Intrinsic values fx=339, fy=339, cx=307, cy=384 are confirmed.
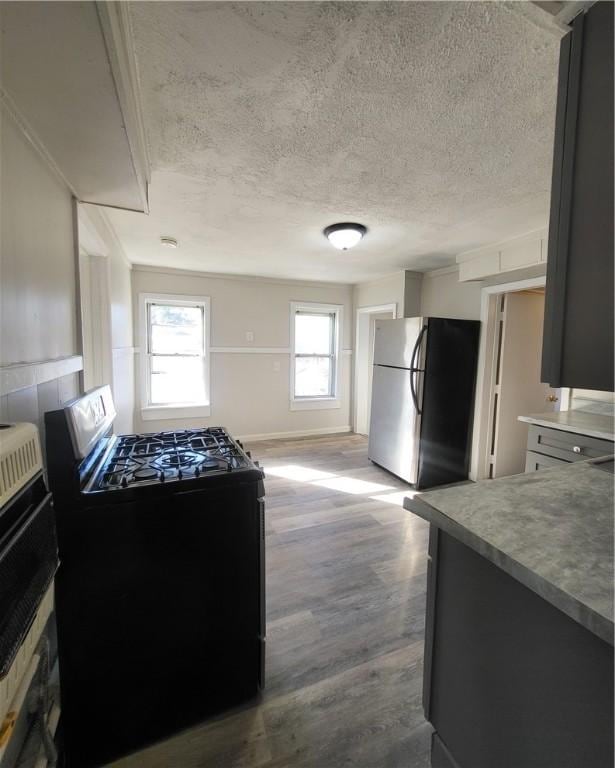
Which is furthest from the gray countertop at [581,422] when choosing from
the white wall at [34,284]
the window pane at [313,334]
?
the window pane at [313,334]

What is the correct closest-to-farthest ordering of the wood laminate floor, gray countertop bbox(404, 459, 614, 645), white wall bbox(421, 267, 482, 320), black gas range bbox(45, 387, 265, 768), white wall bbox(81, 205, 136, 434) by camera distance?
gray countertop bbox(404, 459, 614, 645) < black gas range bbox(45, 387, 265, 768) < the wood laminate floor < white wall bbox(81, 205, 136, 434) < white wall bbox(421, 267, 482, 320)

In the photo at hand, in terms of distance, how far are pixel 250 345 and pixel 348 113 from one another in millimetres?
3554

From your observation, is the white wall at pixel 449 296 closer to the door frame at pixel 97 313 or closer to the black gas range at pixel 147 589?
the black gas range at pixel 147 589

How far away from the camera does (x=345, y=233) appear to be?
2.58m

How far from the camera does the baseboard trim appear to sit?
16.0 ft

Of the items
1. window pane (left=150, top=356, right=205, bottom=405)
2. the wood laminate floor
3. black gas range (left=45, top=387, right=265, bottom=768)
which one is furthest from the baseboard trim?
black gas range (left=45, top=387, right=265, bottom=768)

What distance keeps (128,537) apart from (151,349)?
3593 mm

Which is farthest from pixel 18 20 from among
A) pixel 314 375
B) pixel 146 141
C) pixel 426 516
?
pixel 314 375

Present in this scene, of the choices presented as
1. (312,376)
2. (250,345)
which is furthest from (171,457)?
(312,376)

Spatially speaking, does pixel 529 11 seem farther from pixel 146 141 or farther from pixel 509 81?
pixel 146 141

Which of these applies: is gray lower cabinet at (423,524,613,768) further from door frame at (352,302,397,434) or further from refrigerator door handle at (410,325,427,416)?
A: door frame at (352,302,397,434)

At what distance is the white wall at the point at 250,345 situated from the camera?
176 inches

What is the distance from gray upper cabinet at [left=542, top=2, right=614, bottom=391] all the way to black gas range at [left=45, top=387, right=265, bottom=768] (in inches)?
41.3

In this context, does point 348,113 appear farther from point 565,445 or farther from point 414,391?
point 414,391
